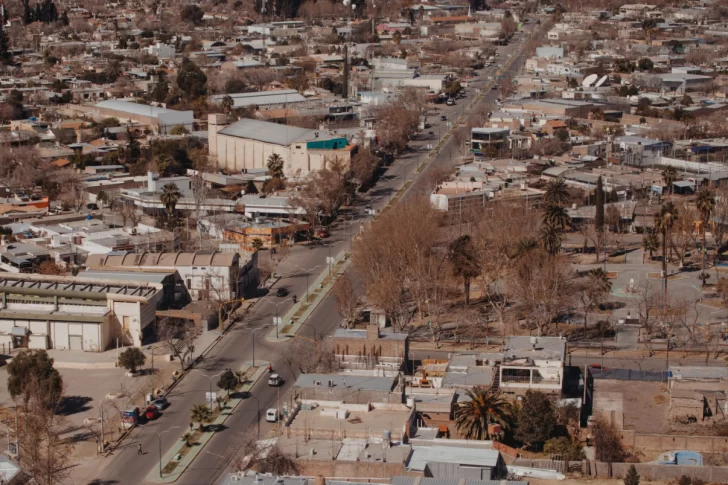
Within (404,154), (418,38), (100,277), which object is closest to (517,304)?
(100,277)

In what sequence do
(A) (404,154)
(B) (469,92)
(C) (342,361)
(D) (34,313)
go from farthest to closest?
(B) (469,92) < (A) (404,154) < (D) (34,313) < (C) (342,361)

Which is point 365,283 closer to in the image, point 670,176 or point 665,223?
point 665,223

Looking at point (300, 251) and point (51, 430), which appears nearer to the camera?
point (51, 430)

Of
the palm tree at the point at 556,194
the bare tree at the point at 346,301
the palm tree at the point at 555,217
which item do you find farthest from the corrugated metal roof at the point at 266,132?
the bare tree at the point at 346,301

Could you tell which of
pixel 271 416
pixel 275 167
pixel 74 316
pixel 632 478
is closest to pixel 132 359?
pixel 74 316

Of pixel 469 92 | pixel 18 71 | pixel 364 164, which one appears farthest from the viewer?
pixel 18 71

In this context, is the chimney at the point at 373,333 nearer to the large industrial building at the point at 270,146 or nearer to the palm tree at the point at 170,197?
the palm tree at the point at 170,197

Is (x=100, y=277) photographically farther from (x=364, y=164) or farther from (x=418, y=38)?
(x=418, y=38)
